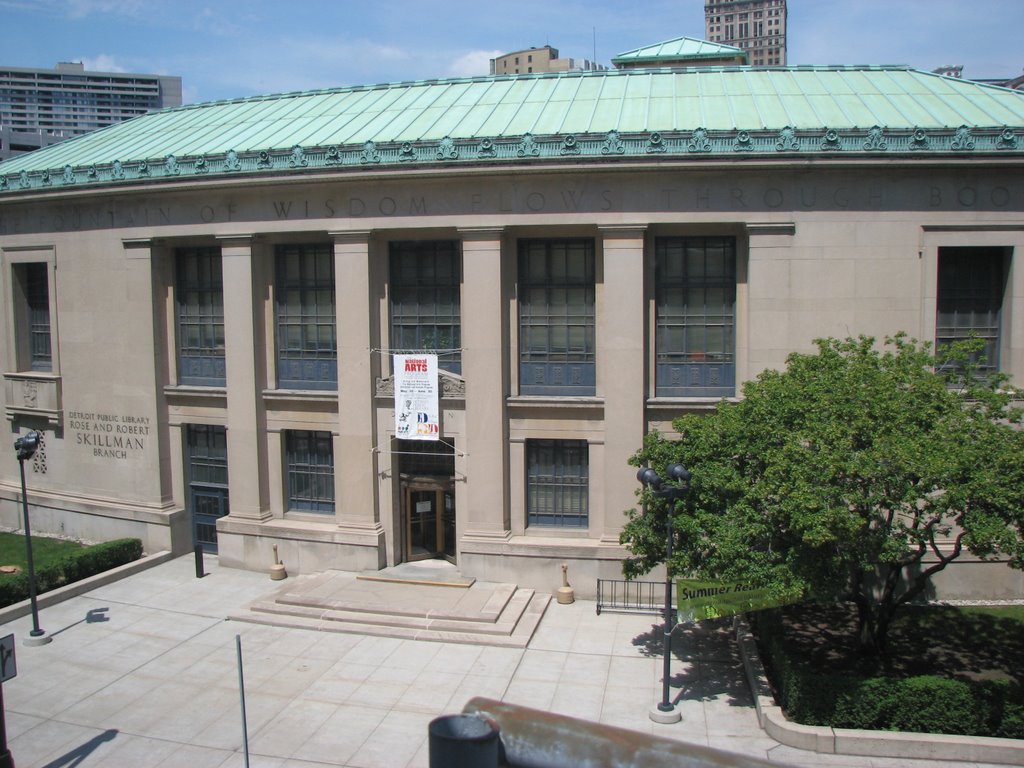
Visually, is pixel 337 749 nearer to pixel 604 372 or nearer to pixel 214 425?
pixel 604 372

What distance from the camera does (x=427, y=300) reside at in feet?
85.7

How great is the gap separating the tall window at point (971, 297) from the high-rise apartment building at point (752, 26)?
169554mm

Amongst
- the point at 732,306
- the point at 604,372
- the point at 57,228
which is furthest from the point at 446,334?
the point at 57,228

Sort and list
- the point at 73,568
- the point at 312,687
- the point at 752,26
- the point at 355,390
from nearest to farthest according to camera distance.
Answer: the point at 312,687, the point at 73,568, the point at 355,390, the point at 752,26

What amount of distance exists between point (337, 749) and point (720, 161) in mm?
16817

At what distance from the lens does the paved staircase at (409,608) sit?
858 inches

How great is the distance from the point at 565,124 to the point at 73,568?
19849 mm

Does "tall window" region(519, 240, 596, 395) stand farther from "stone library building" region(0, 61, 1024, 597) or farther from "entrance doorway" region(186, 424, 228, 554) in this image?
"entrance doorway" region(186, 424, 228, 554)

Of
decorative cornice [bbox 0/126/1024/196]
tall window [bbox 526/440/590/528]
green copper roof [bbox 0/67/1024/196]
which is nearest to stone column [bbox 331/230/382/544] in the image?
decorative cornice [bbox 0/126/1024/196]

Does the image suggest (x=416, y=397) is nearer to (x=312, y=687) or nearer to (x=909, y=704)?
(x=312, y=687)

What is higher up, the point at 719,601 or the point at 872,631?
the point at 719,601

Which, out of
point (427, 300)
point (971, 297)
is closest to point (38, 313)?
point (427, 300)

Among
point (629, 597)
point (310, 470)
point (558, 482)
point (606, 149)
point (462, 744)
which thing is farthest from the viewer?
point (310, 470)

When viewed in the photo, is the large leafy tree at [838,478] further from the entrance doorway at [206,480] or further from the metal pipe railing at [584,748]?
the entrance doorway at [206,480]
